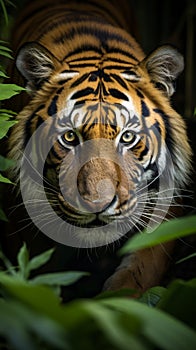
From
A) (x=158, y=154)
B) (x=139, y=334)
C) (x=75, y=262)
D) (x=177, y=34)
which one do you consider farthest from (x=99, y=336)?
(x=177, y=34)

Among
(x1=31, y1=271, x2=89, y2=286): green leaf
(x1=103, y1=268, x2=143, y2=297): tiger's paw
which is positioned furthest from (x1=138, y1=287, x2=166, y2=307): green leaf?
(x1=103, y1=268, x2=143, y2=297): tiger's paw

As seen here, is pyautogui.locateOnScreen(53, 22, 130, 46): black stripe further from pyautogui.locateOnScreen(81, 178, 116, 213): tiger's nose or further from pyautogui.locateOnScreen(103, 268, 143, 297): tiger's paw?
pyautogui.locateOnScreen(103, 268, 143, 297): tiger's paw

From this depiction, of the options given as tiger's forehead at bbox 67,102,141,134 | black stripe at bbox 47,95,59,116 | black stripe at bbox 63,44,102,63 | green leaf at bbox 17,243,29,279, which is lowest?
green leaf at bbox 17,243,29,279

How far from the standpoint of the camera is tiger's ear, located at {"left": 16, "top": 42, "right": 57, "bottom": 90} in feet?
8.78

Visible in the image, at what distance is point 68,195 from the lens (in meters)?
2.49

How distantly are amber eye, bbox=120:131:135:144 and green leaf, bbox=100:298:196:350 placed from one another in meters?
1.49

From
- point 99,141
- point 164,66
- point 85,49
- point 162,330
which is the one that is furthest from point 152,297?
point 85,49

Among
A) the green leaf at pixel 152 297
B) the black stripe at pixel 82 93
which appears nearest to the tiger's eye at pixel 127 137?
the black stripe at pixel 82 93

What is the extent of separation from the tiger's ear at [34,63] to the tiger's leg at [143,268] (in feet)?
2.58

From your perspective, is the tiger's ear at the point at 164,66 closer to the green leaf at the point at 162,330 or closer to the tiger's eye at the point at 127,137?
the tiger's eye at the point at 127,137

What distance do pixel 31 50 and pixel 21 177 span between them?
513 millimetres

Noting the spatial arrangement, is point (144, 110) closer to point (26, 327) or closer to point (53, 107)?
point (53, 107)

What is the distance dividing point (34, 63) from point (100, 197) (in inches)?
27.2

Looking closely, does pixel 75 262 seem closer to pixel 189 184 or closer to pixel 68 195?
pixel 189 184
